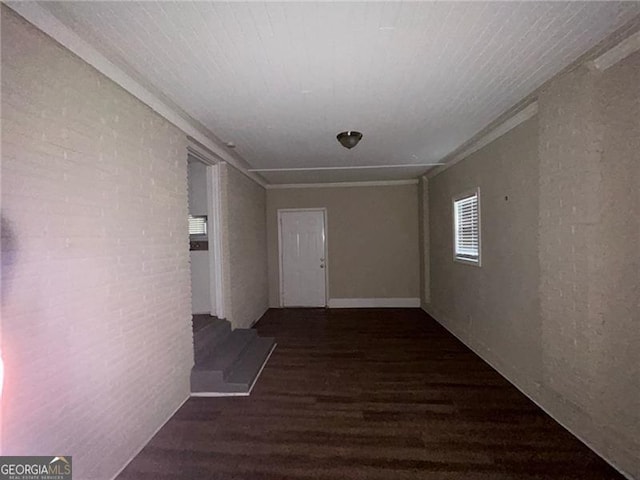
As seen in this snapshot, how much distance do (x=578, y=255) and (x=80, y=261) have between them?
2.93 m

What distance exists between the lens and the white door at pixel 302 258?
6.69 metres

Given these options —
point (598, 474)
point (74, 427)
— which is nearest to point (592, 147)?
point (598, 474)

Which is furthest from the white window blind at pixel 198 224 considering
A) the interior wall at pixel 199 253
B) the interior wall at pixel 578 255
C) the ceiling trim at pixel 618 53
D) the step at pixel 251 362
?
the ceiling trim at pixel 618 53

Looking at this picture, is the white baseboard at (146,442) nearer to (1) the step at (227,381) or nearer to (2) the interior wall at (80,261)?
(2) the interior wall at (80,261)

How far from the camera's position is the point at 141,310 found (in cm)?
230

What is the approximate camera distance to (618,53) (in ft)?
6.16

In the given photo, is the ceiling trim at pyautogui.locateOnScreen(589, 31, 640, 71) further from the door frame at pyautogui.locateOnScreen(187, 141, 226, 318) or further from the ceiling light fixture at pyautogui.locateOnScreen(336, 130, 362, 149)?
the door frame at pyautogui.locateOnScreen(187, 141, 226, 318)

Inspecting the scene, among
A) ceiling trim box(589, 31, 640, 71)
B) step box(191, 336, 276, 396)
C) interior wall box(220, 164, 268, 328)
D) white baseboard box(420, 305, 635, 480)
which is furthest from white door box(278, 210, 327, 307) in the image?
ceiling trim box(589, 31, 640, 71)

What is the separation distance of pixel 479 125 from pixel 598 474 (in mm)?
2796

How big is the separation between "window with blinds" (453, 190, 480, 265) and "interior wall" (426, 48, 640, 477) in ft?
1.84

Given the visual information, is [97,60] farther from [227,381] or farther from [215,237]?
[227,381]

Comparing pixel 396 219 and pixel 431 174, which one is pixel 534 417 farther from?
pixel 396 219

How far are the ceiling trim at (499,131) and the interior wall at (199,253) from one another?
3.30 m

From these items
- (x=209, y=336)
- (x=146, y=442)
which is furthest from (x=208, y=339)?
(x=146, y=442)
